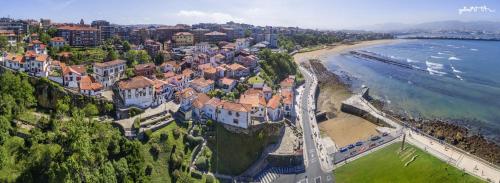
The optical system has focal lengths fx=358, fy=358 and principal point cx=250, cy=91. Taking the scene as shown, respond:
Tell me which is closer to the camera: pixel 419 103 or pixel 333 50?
pixel 419 103

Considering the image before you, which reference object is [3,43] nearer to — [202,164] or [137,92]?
[137,92]

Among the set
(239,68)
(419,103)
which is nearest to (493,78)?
(419,103)

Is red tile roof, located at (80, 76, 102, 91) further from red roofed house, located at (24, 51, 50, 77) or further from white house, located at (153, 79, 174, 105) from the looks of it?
white house, located at (153, 79, 174, 105)

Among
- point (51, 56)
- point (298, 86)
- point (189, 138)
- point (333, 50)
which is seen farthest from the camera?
point (333, 50)

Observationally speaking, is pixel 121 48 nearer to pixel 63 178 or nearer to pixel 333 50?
pixel 63 178

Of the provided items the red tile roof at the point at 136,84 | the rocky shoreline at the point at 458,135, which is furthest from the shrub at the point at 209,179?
the rocky shoreline at the point at 458,135

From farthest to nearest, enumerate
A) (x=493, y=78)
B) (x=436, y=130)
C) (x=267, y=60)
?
(x=493, y=78) → (x=267, y=60) → (x=436, y=130)

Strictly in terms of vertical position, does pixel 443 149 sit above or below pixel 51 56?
below
